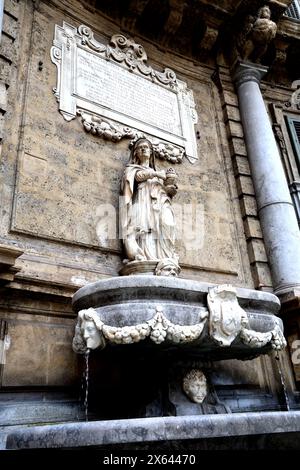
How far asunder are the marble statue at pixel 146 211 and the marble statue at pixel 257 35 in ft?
10.6

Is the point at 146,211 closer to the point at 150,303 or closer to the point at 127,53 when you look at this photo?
the point at 150,303

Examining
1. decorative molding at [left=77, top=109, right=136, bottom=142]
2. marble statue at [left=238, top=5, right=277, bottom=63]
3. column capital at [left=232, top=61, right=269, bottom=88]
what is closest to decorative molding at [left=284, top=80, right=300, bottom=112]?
column capital at [left=232, top=61, right=269, bottom=88]

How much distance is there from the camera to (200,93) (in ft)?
22.8

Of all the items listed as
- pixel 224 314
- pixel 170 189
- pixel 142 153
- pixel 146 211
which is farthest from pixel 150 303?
pixel 142 153

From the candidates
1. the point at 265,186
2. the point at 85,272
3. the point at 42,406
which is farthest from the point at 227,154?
the point at 42,406

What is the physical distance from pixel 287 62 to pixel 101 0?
144 inches

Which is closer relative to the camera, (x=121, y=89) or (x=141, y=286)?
(x=141, y=286)

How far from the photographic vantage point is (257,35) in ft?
22.4

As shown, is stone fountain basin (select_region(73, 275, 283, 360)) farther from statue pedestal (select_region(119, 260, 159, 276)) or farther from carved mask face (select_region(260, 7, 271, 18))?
carved mask face (select_region(260, 7, 271, 18))

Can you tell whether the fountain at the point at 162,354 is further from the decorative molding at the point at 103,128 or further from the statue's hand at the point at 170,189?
the decorative molding at the point at 103,128

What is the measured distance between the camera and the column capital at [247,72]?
23.0 ft

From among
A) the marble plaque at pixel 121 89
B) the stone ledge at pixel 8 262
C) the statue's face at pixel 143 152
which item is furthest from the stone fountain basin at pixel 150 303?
the marble plaque at pixel 121 89

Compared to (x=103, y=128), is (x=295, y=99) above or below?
above

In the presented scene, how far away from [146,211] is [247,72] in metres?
3.82
